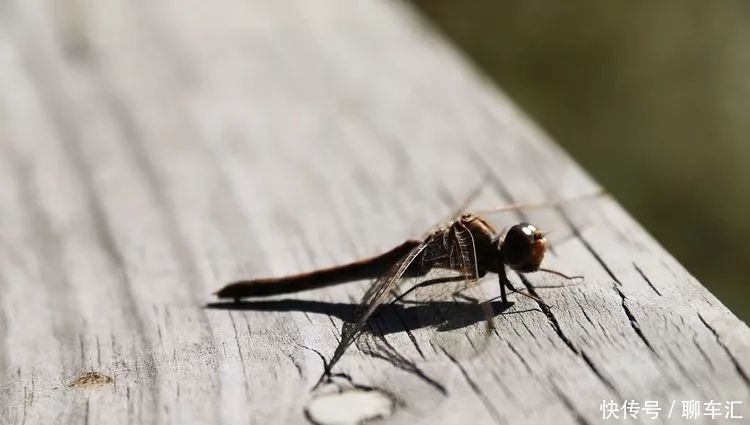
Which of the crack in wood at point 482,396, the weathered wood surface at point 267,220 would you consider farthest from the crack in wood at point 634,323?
the crack in wood at point 482,396

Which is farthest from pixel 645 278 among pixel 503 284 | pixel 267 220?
pixel 267 220

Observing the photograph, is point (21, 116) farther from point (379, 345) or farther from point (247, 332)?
point (379, 345)

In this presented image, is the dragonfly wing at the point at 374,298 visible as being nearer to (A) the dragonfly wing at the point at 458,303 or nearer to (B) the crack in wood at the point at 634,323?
(A) the dragonfly wing at the point at 458,303

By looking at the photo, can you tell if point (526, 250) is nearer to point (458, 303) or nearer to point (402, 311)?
point (458, 303)

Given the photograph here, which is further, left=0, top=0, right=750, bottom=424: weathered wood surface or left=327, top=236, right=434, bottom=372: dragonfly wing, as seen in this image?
left=327, top=236, right=434, bottom=372: dragonfly wing

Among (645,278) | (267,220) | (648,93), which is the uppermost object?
(645,278)

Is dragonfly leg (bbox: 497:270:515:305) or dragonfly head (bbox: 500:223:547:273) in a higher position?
dragonfly head (bbox: 500:223:547:273)

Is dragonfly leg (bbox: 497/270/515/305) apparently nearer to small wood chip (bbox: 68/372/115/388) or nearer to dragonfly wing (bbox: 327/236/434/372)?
dragonfly wing (bbox: 327/236/434/372)

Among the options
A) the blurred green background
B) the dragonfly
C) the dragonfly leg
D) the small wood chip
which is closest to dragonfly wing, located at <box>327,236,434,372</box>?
the dragonfly
